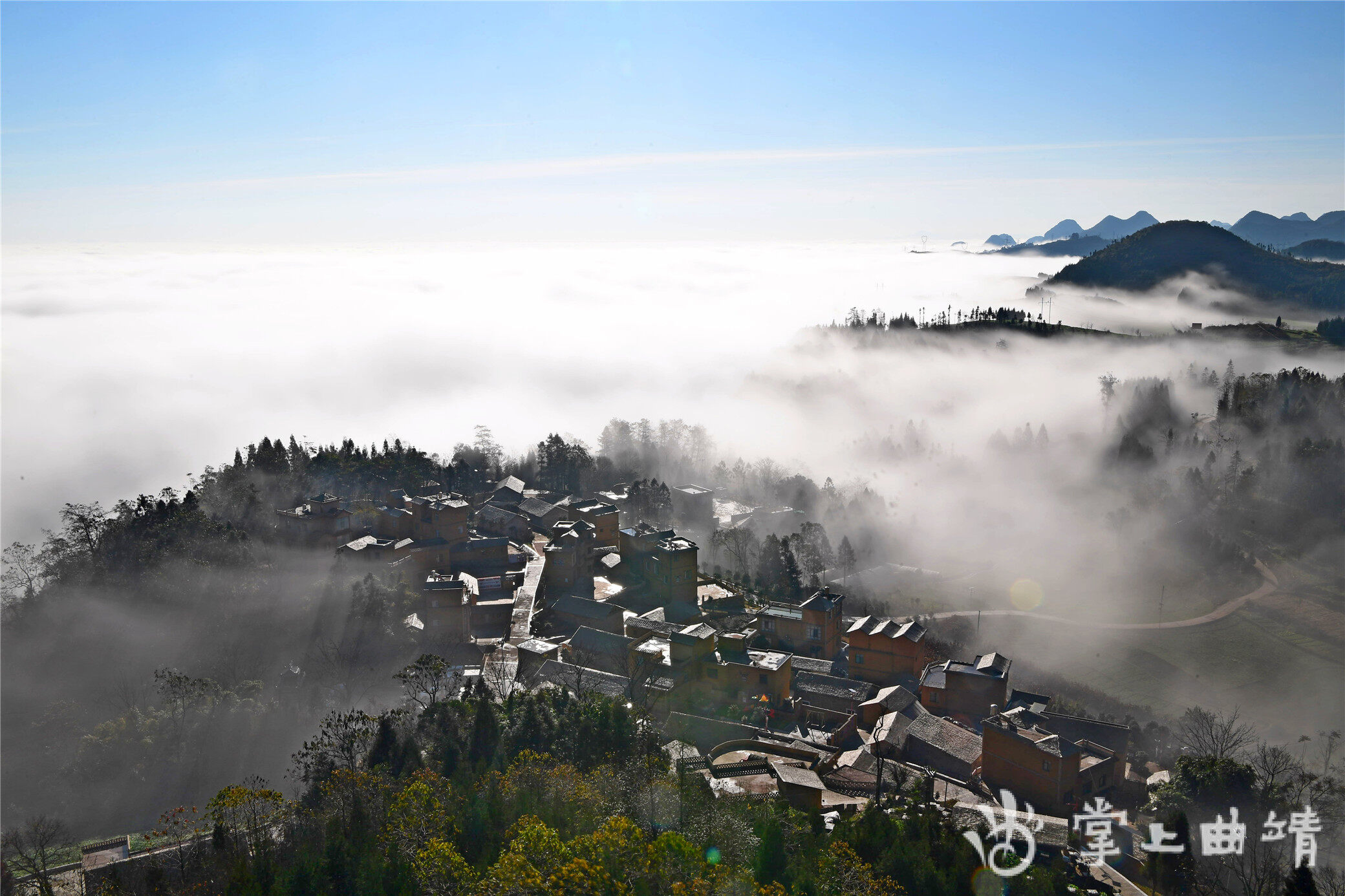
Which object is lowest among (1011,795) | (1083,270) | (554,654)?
(1011,795)

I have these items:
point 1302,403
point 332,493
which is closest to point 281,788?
point 332,493

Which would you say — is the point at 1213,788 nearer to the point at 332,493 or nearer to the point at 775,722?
the point at 775,722

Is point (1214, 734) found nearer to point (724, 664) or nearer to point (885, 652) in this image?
point (885, 652)

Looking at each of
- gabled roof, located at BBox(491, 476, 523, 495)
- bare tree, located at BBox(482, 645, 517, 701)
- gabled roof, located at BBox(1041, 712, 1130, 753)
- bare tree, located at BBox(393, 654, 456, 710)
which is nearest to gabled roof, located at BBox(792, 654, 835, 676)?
gabled roof, located at BBox(1041, 712, 1130, 753)

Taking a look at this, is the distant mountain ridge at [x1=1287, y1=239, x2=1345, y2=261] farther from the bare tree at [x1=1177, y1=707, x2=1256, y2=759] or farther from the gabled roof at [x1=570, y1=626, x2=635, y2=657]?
the gabled roof at [x1=570, y1=626, x2=635, y2=657]

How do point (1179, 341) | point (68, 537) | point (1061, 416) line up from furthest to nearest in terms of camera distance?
point (1179, 341) < point (1061, 416) < point (68, 537)

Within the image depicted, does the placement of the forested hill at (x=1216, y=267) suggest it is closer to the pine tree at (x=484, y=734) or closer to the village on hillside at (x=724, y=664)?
the village on hillside at (x=724, y=664)

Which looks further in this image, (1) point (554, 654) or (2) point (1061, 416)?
(2) point (1061, 416)
